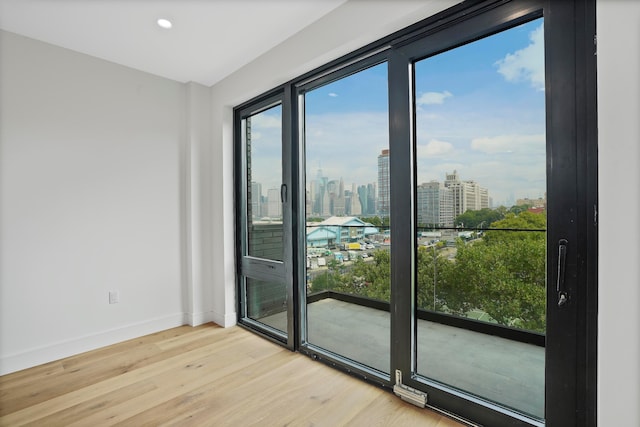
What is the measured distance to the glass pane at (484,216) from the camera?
1581 millimetres

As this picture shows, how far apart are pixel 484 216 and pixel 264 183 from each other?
209 cm

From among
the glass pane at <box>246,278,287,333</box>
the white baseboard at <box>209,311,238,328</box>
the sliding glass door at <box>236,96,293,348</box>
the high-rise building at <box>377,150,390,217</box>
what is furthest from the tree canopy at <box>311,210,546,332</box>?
the white baseboard at <box>209,311,238,328</box>

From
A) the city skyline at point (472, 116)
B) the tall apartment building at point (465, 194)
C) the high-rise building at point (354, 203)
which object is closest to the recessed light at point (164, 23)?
the city skyline at point (472, 116)

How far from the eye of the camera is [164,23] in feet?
7.58

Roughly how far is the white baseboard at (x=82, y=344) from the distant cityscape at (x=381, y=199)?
155cm

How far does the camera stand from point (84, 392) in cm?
215

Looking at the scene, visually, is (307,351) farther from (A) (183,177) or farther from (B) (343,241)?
(A) (183,177)

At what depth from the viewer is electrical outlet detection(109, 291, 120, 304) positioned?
2.93m

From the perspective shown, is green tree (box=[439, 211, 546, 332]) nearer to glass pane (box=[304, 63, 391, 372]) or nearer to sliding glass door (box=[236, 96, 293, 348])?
glass pane (box=[304, 63, 391, 372])

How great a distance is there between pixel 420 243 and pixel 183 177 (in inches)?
104

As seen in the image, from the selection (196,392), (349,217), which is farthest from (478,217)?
(196,392)

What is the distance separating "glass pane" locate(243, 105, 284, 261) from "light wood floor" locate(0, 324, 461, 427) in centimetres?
97

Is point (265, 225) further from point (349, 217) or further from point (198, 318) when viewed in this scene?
point (198, 318)

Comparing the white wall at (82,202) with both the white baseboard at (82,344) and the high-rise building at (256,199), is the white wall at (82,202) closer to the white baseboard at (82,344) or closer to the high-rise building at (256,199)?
the white baseboard at (82,344)
